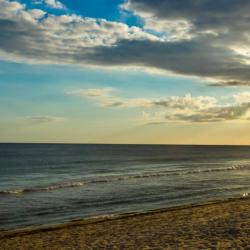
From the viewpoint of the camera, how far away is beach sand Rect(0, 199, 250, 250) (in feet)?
49.1

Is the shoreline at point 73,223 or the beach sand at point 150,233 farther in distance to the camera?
the shoreline at point 73,223

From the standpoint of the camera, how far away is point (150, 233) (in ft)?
56.9

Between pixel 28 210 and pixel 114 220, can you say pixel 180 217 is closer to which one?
pixel 114 220

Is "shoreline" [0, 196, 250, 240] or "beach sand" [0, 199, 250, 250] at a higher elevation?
"beach sand" [0, 199, 250, 250]

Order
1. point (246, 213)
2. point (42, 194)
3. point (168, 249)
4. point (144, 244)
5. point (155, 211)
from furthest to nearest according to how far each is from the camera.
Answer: point (42, 194)
point (155, 211)
point (246, 213)
point (144, 244)
point (168, 249)

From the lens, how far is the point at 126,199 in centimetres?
2998

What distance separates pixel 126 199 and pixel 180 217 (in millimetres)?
9203

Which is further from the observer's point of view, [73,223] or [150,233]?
[73,223]

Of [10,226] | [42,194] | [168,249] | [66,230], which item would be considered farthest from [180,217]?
[42,194]

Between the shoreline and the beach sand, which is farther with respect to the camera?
the shoreline

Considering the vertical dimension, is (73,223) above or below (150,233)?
below

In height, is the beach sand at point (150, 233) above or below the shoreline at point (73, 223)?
above

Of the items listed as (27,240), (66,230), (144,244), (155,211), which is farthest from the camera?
(155,211)

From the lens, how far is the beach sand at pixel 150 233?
15.0 m
